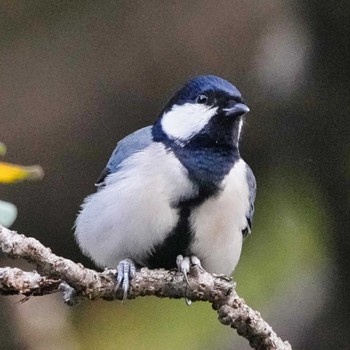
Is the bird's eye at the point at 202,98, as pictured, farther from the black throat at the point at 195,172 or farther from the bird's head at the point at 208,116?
the black throat at the point at 195,172

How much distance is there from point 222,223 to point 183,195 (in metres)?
0.15

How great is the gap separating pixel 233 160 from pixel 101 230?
0.44 meters

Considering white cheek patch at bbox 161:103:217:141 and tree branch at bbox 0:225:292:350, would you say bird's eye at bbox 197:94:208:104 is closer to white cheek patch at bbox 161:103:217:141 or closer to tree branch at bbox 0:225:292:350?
white cheek patch at bbox 161:103:217:141

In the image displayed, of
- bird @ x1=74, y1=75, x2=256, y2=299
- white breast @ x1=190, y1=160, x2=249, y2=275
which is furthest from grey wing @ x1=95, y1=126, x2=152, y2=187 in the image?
white breast @ x1=190, y1=160, x2=249, y2=275

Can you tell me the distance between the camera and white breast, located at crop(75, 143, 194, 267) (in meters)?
2.28

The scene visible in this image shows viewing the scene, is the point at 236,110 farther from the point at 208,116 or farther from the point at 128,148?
the point at 128,148

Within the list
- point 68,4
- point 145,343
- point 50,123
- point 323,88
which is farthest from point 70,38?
point 145,343

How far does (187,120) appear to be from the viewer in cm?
246

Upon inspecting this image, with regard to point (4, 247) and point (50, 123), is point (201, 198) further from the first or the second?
point (50, 123)

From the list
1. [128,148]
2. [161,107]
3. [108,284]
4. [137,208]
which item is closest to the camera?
[108,284]

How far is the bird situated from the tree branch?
365mm

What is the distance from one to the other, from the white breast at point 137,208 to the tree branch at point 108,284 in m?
0.45

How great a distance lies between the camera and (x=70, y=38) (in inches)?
132

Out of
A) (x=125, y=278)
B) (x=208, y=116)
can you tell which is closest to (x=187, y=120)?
(x=208, y=116)
